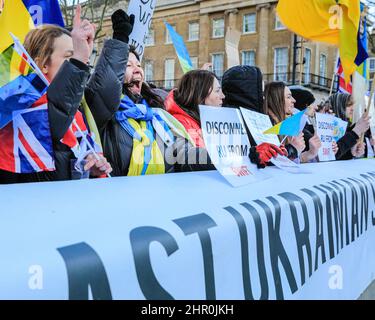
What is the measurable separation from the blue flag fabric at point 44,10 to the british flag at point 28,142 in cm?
108

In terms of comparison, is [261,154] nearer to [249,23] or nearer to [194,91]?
[194,91]

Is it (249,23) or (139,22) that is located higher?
(249,23)

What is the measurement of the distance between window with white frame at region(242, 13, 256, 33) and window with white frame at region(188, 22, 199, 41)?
14.5ft

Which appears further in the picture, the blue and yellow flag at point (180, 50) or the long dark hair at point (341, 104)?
the long dark hair at point (341, 104)

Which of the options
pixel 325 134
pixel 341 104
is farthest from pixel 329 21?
pixel 325 134

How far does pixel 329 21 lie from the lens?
471cm

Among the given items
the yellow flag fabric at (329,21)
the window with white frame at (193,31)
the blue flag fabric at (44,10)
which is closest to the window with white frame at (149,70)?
the window with white frame at (193,31)

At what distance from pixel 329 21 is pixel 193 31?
34.5 meters

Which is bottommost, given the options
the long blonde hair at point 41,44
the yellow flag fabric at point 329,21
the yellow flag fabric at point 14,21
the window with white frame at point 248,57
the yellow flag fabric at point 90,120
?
the yellow flag fabric at point 90,120

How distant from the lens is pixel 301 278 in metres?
1.67

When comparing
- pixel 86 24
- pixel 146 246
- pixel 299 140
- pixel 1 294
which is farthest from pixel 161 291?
pixel 299 140

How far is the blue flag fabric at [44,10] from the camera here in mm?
2781

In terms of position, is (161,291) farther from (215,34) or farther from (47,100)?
(215,34)

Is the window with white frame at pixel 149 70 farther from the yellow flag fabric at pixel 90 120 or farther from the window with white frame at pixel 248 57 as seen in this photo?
the yellow flag fabric at pixel 90 120
